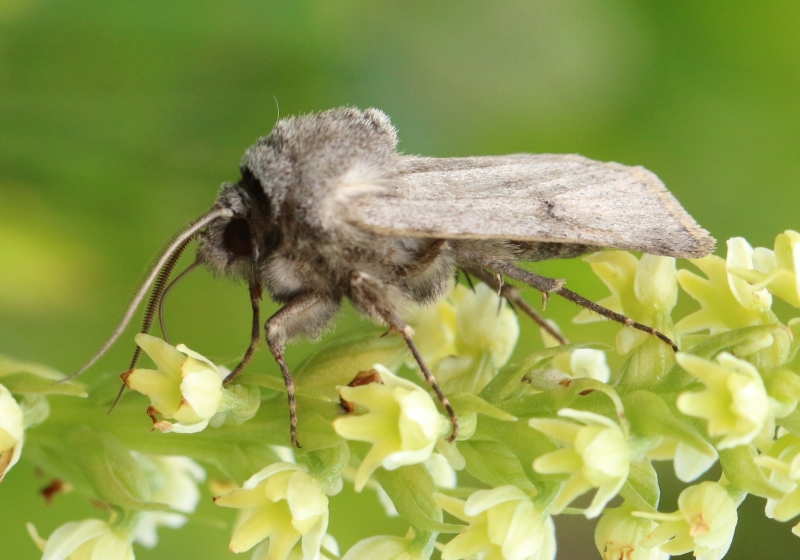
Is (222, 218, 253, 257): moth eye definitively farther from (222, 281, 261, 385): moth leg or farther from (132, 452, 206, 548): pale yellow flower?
(132, 452, 206, 548): pale yellow flower

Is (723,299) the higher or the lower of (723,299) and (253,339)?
the higher

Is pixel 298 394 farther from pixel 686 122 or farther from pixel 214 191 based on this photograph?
pixel 686 122

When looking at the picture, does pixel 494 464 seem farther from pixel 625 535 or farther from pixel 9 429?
pixel 9 429

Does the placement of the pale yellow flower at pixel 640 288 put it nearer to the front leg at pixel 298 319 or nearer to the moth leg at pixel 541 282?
the moth leg at pixel 541 282

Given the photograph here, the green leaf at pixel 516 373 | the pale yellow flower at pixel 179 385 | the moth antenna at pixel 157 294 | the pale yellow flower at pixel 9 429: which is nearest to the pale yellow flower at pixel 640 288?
the green leaf at pixel 516 373

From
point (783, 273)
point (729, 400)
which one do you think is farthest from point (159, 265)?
point (783, 273)
